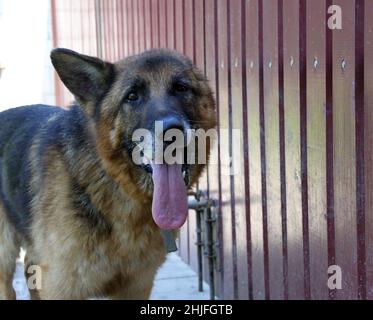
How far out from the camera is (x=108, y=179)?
4207 millimetres

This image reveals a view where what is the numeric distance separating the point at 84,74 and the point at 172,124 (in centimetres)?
73

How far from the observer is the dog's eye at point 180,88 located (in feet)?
13.3

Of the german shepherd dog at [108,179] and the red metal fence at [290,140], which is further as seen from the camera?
the german shepherd dog at [108,179]

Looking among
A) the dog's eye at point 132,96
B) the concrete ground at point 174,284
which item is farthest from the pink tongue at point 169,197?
the concrete ground at point 174,284

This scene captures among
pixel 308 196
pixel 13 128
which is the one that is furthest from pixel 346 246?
pixel 13 128

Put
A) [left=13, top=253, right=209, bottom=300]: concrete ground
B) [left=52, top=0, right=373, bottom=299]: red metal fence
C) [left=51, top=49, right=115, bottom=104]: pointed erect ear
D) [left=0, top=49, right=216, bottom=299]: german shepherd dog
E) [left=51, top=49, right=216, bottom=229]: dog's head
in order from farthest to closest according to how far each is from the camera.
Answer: [left=13, top=253, right=209, bottom=300]: concrete ground < [left=51, top=49, right=115, bottom=104]: pointed erect ear < [left=0, top=49, right=216, bottom=299]: german shepherd dog < [left=51, top=49, right=216, bottom=229]: dog's head < [left=52, top=0, right=373, bottom=299]: red metal fence

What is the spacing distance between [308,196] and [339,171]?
0.38 m

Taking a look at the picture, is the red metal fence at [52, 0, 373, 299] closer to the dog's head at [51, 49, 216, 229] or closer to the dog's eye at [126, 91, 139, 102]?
the dog's head at [51, 49, 216, 229]

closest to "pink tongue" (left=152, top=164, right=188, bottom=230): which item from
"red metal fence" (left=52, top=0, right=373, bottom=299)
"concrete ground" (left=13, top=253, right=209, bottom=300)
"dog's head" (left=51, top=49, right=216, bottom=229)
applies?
"dog's head" (left=51, top=49, right=216, bottom=229)

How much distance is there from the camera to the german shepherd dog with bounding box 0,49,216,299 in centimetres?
398

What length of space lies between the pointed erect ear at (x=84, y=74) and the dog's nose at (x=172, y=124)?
0.59m

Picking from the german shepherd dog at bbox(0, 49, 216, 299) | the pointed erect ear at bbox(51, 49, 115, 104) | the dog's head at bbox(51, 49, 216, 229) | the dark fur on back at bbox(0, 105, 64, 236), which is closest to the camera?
the dog's head at bbox(51, 49, 216, 229)

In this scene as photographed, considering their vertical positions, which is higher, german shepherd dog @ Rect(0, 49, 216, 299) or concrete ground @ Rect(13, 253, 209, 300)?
Answer: german shepherd dog @ Rect(0, 49, 216, 299)

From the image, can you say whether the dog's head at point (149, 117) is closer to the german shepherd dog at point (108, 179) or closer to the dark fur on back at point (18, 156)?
the german shepherd dog at point (108, 179)
